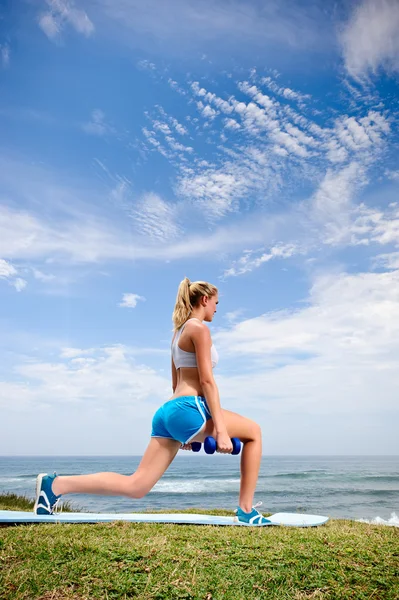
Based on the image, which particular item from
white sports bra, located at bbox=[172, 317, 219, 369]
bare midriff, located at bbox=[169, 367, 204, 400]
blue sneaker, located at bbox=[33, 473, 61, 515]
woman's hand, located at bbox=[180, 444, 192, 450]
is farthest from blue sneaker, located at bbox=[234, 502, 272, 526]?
blue sneaker, located at bbox=[33, 473, 61, 515]

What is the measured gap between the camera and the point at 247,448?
14.6ft

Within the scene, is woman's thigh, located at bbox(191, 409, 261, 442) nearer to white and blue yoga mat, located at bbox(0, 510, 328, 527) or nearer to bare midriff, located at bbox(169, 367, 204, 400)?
bare midriff, located at bbox(169, 367, 204, 400)

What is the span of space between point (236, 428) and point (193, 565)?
145 centimetres

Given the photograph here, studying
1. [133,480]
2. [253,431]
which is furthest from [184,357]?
[133,480]

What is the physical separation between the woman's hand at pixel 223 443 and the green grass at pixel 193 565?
65 cm

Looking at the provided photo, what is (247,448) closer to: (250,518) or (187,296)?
(250,518)

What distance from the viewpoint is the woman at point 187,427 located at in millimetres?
4105

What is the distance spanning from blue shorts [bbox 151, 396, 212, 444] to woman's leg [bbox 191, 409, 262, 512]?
28 centimetres

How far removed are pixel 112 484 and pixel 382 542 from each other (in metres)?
2.26

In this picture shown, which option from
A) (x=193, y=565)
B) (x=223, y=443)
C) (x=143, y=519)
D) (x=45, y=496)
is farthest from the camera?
(x=143, y=519)

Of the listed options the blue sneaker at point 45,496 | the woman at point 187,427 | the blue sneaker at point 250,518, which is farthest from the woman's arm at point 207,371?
the blue sneaker at point 45,496

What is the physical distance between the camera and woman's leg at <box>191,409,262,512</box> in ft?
14.2

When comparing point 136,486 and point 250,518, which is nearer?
point 136,486

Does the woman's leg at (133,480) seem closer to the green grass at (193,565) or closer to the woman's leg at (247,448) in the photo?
the green grass at (193,565)
